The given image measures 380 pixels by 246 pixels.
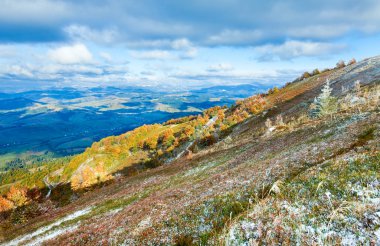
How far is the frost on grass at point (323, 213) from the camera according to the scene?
444 inches

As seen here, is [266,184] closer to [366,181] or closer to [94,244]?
[366,181]

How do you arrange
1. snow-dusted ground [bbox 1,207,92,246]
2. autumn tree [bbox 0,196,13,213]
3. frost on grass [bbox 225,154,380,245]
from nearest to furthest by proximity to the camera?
frost on grass [bbox 225,154,380,245]
snow-dusted ground [bbox 1,207,92,246]
autumn tree [bbox 0,196,13,213]

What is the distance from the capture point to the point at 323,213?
12.9 metres

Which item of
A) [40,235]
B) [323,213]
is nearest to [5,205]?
[40,235]

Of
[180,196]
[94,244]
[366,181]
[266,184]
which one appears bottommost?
[94,244]

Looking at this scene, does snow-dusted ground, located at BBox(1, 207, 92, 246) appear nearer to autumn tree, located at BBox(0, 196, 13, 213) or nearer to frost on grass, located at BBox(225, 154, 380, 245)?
frost on grass, located at BBox(225, 154, 380, 245)

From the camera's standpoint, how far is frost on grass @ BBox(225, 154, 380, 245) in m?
11.3

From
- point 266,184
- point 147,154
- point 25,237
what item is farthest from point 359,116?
point 147,154

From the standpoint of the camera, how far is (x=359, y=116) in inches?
1407

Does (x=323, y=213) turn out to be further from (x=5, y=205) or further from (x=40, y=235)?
(x=5, y=205)

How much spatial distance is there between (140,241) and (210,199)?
6.86 metres

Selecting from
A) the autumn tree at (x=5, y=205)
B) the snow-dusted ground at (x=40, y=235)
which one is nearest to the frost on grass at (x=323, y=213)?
the snow-dusted ground at (x=40, y=235)

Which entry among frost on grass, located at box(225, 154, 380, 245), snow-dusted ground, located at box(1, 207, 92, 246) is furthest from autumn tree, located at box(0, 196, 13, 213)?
frost on grass, located at box(225, 154, 380, 245)

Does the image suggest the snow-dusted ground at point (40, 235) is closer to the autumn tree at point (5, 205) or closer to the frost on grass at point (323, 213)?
the frost on grass at point (323, 213)
